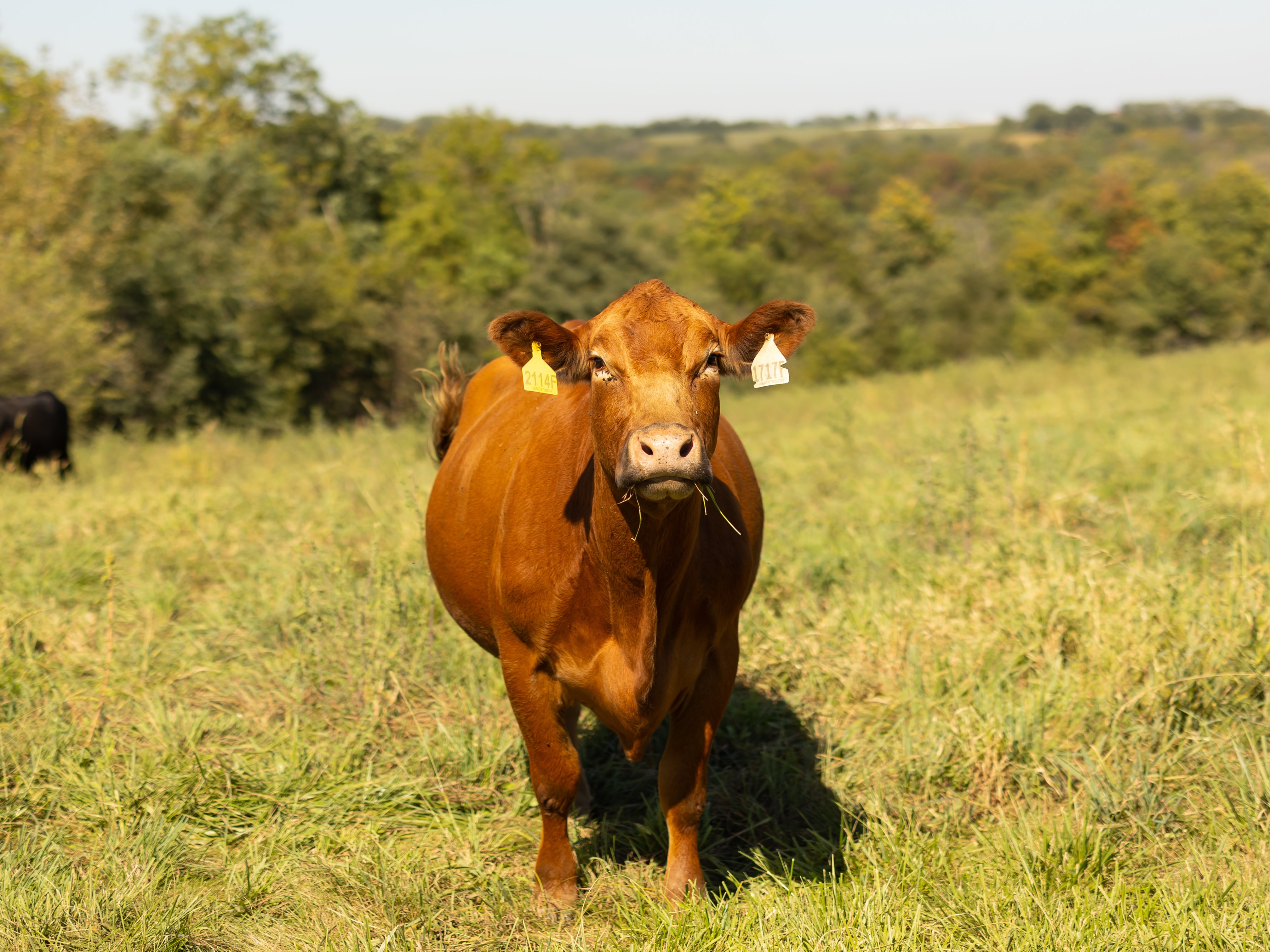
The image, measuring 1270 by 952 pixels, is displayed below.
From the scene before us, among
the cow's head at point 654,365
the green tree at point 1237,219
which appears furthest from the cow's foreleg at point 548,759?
the green tree at point 1237,219

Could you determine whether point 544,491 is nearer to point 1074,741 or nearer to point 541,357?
point 541,357

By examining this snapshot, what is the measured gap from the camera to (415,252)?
4469 cm

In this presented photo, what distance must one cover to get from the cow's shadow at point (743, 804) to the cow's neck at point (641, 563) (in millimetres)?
1008

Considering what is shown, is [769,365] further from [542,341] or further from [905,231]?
[905,231]

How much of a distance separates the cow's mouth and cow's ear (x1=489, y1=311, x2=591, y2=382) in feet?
2.19

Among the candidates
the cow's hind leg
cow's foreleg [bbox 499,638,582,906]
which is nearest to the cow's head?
cow's foreleg [bbox 499,638,582,906]

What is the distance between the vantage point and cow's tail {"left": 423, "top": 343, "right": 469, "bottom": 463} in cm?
537

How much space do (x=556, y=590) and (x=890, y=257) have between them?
70.9m

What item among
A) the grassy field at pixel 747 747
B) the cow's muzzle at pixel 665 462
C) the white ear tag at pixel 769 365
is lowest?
the grassy field at pixel 747 747

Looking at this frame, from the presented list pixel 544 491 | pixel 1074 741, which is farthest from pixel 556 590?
pixel 1074 741

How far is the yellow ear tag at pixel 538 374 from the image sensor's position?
122 inches

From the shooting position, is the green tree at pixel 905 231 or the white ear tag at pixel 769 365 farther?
the green tree at pixel 905 231

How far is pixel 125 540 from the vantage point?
681 cm

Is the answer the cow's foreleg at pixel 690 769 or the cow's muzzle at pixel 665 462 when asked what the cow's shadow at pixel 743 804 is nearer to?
the cow's foreleg at pixel 690 769
